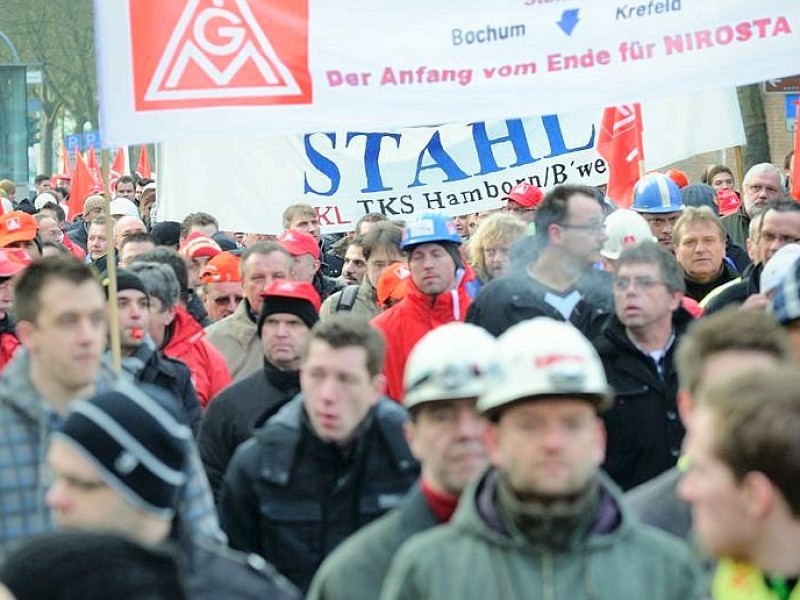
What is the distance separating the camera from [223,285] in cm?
1181

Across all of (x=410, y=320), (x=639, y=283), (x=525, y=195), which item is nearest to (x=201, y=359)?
(x=410, y=320)

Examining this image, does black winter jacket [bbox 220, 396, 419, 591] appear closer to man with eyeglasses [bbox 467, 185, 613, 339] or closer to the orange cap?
man with eyeglasses [bbox 467, 185, 613, 339]

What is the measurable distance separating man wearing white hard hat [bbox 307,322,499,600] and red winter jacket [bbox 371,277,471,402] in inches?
158

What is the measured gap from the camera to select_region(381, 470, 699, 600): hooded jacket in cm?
408

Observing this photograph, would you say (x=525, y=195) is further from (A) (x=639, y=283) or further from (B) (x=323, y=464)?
(B) (x=323, y=464)

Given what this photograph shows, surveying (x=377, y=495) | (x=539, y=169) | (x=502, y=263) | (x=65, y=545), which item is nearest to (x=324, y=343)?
(x=377, y=495)

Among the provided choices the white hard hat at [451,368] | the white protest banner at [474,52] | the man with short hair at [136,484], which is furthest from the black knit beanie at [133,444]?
the white protest banner at [474,52]

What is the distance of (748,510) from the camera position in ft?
11.9

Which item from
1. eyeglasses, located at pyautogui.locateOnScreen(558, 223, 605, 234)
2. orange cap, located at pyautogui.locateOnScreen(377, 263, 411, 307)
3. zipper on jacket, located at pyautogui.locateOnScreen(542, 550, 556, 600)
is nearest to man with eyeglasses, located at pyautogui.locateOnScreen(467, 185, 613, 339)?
eyeglasses, located at pyautogui.locateOnScreen(558, 223, 605, 234)

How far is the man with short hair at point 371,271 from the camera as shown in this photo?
36.6ft

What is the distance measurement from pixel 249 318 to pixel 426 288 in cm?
133

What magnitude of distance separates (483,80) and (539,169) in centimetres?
496

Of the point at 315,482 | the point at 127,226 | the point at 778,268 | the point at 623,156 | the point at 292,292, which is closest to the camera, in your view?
the point at 315,482

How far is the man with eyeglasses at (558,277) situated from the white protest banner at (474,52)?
609 millimetres
